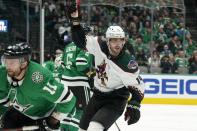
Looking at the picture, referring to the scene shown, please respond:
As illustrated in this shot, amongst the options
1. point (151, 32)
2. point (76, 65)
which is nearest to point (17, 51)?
point (76, 65)

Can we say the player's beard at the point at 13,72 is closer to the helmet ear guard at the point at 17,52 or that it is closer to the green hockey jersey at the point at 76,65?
the helmet ear guard at the point at 17,52

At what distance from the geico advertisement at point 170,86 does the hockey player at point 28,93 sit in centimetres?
609

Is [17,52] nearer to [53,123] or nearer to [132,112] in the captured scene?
[53,123]

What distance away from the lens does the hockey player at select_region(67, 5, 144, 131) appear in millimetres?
3918

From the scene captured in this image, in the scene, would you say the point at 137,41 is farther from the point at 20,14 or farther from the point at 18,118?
the point at 18,118

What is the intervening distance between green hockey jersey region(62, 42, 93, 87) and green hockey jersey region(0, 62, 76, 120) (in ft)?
5.77

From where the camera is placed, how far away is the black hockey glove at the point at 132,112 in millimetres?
3936

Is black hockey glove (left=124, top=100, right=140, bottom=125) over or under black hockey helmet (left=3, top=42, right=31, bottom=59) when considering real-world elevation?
under

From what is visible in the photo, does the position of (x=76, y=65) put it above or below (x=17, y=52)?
below

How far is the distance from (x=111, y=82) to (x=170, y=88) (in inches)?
207

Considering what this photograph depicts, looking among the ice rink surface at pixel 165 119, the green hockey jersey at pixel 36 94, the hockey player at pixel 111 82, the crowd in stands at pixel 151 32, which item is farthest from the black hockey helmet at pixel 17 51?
the crowd in stands at pixel 151 32

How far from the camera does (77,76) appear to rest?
4.92 metres

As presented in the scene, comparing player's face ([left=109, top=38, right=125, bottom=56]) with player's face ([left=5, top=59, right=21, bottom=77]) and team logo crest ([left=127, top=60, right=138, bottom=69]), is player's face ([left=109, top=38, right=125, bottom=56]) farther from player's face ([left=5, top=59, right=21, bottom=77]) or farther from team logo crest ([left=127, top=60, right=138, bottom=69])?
player's face ([left=5, top=59, right=21, bottom=77])

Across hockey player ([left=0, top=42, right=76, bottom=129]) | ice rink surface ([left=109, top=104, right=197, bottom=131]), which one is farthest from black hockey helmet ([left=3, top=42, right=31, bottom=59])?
ice rink surface ([left=109, top=104, right=197, bottom=131])
